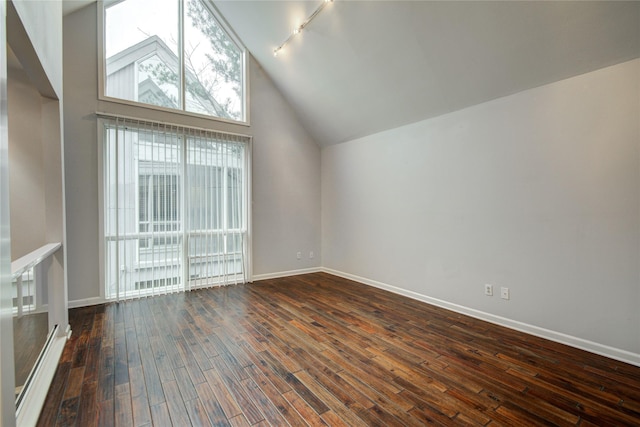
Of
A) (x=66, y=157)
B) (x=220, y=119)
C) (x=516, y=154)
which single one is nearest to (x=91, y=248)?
(x=66, y=157)

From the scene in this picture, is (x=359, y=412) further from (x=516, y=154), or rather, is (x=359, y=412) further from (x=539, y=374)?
(x=516, y=154)

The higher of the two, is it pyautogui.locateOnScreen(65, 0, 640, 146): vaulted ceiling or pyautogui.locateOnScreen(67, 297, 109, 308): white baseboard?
pyautogui.locateOnScreen(65, 0, 640, 146): vaulted ceiling

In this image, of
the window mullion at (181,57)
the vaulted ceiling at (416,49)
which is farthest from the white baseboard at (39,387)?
the vaulted ceiling at (416,49)

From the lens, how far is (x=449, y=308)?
11.3ft

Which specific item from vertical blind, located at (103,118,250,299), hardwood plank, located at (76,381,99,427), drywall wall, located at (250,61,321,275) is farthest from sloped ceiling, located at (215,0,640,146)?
hardwood plank, located at (76,381,99,427)

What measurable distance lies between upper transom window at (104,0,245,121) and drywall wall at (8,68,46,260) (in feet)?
2.74

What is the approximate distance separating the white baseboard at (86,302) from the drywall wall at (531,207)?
3.80m

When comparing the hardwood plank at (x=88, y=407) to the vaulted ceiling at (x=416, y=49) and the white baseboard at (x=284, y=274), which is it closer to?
the white baseboard at (x=284, y=274)

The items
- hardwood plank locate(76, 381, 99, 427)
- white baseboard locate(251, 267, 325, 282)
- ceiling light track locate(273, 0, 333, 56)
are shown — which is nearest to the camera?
hardwood plank locate(76, 381, 99, 427)

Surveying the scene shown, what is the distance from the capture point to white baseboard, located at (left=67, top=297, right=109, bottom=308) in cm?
347

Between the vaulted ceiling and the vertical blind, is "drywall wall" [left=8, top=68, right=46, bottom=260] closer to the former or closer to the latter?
the vertical blind

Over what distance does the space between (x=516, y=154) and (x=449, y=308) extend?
1.85 metres

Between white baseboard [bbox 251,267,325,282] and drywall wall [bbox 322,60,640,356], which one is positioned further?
white baseboard [bbox 251,267,325,282]

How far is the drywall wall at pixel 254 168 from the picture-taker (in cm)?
349
